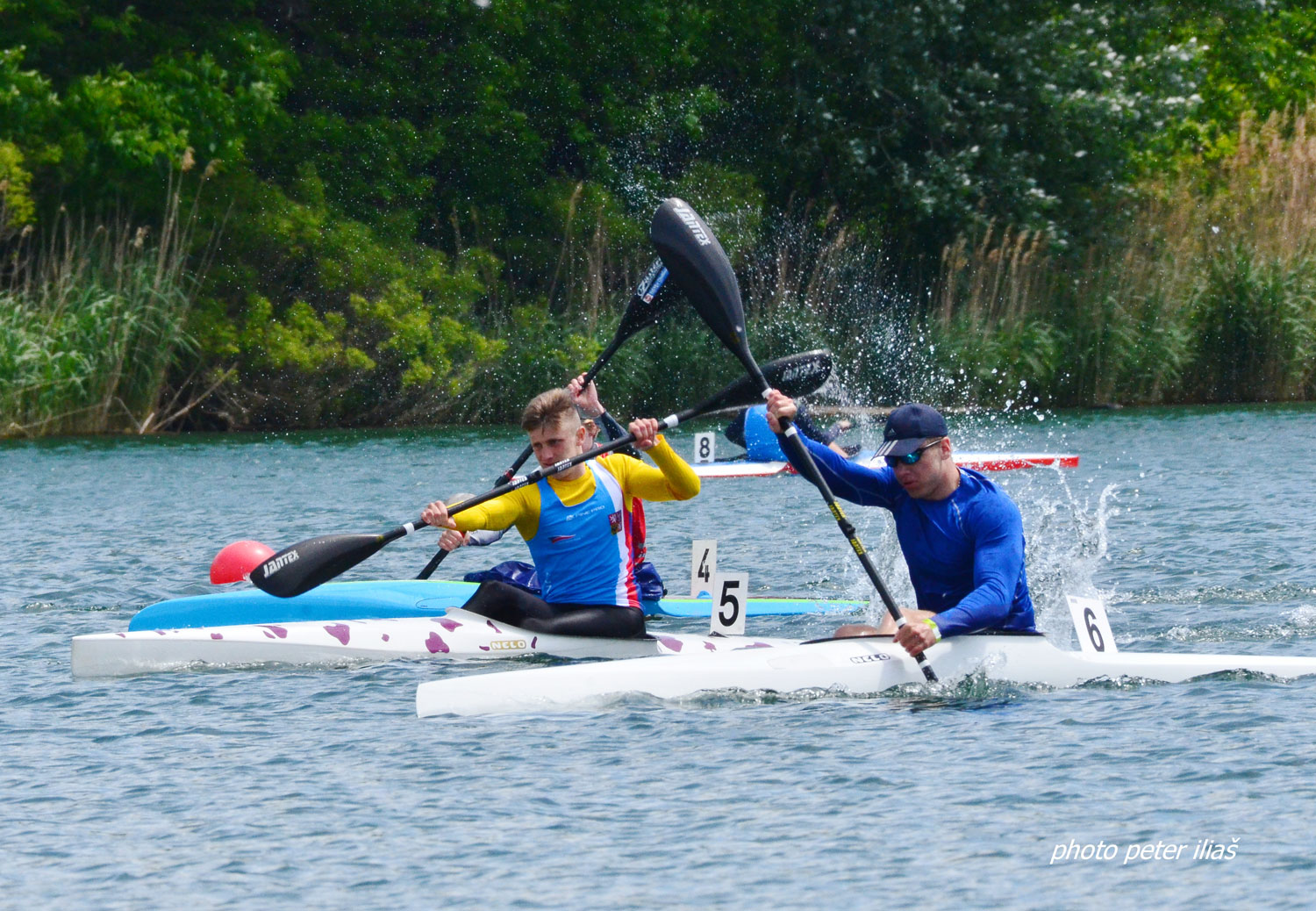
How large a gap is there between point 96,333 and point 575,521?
603 inches

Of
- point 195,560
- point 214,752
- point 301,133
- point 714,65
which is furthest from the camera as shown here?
point 714,65

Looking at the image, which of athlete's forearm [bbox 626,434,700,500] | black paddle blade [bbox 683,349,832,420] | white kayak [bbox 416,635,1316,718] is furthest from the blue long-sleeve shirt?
black paddle blade [bbox 683,349,832,420]

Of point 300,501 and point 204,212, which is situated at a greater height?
point 204,212

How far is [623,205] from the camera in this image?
28641 millimetres

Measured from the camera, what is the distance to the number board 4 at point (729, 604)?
8570 mm

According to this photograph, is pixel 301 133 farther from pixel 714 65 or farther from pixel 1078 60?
pixel 1078 60

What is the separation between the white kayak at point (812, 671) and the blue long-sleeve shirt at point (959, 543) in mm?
151

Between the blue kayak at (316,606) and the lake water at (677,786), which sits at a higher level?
the blue kayak at (316,606)

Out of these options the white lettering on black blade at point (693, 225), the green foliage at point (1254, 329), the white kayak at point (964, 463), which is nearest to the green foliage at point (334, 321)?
the green foliage at point (1254, 329)

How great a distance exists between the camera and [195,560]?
13062 millimetres

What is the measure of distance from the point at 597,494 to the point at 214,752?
2110mm

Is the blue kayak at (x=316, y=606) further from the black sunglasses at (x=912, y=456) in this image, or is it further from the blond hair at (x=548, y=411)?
the black sunglasses at (x=912, y=456)

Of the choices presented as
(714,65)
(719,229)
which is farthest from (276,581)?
(714,65)

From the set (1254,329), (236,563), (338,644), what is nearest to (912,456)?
(338,644)
